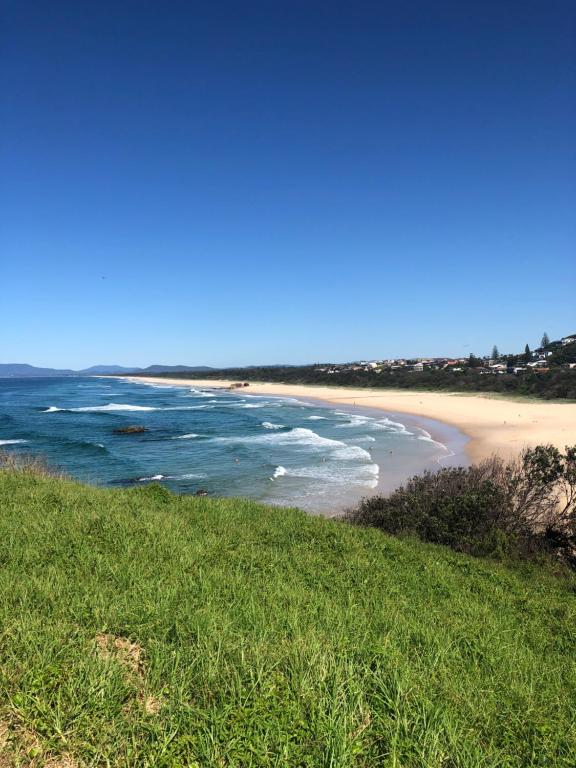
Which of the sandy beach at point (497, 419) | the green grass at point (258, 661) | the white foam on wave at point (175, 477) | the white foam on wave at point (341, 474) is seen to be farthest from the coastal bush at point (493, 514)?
the sandy beach at point (497, 419)

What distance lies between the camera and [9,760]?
2539 mm

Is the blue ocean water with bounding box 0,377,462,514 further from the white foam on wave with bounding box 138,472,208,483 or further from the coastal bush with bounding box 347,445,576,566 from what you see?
the coastal bush with bounding box 347,445,576,566

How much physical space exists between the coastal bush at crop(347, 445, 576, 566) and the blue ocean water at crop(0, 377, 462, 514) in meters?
4.80

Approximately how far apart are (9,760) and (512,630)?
17.3 ft

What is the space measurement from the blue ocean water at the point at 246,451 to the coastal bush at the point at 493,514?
4804mm

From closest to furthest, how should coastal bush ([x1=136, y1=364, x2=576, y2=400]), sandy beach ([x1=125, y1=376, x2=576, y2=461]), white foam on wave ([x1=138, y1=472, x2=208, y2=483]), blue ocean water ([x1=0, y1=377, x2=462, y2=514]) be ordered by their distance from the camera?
blue ocean water ([x1=0, y1=377, x2=462, y2=514]), white foam on wave ([x1=138, y1=472, x2=208, y2=483]), sandy beach ([x1=125, y1=376, x2=576, y2=461]), coastal bush ([x1=136, y1=364, x2=576, y2=400])

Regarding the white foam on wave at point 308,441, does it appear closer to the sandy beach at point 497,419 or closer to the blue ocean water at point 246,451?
the blue ocean water at point 246,451

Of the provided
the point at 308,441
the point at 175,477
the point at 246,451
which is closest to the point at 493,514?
the point at 175,477

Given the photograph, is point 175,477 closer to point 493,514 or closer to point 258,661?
point 493,514

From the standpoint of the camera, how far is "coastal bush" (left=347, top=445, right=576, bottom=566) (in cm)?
1049

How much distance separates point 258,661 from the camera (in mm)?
3367

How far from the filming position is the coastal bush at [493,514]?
1049cm

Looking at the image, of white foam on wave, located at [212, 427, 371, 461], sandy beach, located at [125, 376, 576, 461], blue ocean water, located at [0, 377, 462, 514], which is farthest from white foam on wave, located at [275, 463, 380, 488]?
sandy beach, located at [125, 376, 576, 461]

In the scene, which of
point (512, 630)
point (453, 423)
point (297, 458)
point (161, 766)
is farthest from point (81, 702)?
point (453, 423)
